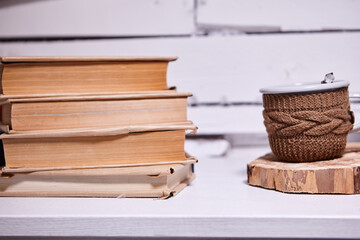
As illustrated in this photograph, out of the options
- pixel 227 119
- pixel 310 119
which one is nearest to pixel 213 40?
pixel 227 119

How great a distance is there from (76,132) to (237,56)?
1.53 feet

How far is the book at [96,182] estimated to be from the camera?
563mm

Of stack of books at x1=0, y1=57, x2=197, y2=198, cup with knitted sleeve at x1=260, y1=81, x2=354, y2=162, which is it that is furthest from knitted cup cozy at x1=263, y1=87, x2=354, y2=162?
stack of books at x1=0, y1=57, x2=197, y2=198

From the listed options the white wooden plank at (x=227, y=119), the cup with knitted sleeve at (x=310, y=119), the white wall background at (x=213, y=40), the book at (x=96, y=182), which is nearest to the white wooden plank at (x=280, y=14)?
the white wall background at (x=213, y=40)

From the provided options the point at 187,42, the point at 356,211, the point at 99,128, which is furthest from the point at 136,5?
the point at 356,211

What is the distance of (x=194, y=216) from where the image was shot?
0.46 metres

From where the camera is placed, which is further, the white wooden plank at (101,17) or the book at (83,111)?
the white wooden plank at (101,17)

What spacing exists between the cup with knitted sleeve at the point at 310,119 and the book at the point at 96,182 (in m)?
0.16

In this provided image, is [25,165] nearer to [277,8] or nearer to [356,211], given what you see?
[356,211]

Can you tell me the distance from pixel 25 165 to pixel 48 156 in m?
0.04

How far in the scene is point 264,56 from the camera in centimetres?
91

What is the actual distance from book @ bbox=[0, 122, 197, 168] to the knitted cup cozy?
131mm

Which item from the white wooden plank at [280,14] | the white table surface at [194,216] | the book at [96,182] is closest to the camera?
the white table surface at [194,216]

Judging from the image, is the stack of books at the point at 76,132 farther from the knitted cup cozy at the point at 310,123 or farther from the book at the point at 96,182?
the knitted cup cozy at the point at 310,123
